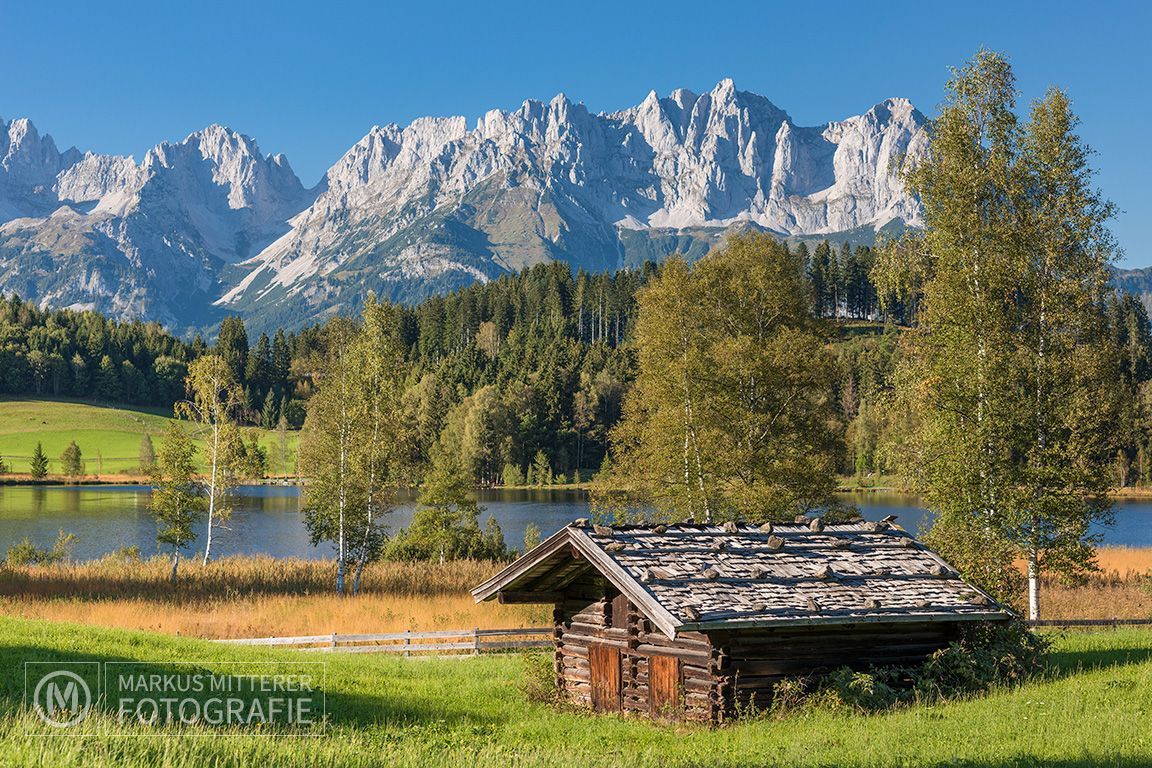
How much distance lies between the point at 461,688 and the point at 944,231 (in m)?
19.5

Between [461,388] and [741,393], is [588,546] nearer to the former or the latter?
[741,393]

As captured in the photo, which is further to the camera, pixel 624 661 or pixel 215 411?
pixel 215 411

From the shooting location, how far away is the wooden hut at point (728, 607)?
1828 cm

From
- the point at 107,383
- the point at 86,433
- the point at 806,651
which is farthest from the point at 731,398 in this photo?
the point at 107,383

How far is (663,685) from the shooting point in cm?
1950

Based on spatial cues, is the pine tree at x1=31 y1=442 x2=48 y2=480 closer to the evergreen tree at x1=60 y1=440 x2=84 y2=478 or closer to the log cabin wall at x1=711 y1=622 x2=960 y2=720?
the evergreen tree at x1=60 y1=440 x2=84 y2=478

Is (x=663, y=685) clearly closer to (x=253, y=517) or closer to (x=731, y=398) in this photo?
(x=731, y=398)

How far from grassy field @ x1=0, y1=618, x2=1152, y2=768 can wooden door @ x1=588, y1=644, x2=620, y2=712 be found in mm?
718

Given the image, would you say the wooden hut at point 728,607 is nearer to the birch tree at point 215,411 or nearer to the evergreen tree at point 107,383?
the birch tree at point 215,411

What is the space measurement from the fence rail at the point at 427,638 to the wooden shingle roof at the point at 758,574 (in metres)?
6.17

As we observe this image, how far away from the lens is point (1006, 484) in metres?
28.3

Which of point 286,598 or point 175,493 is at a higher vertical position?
point 175,493

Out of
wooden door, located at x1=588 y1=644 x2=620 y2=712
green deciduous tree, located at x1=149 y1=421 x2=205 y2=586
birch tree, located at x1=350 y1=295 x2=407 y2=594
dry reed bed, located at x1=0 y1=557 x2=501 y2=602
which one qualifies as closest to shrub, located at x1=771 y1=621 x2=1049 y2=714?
wooden door, located at x1=588 y1=644 x2=620 y2=712

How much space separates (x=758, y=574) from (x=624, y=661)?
136 inches
